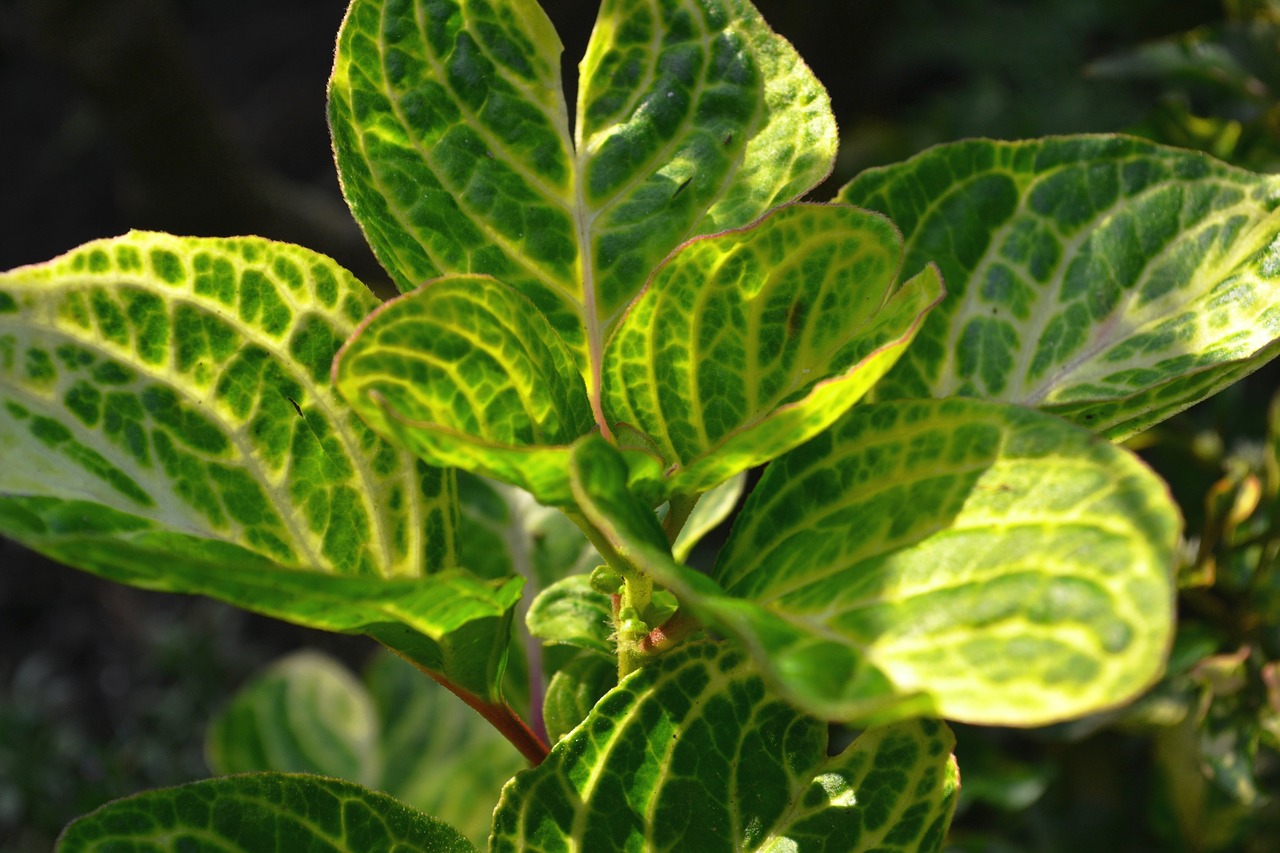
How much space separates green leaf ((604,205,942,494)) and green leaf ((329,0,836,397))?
8 centimetres

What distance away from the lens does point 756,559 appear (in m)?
0.60

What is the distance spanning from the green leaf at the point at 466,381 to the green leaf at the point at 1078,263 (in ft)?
0.81

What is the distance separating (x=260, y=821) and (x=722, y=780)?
27 centimetres

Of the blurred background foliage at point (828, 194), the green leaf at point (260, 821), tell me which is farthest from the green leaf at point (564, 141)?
the blurred background foliage at point (828, 194)

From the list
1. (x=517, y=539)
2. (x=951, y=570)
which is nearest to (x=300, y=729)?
(x=517, y=539)

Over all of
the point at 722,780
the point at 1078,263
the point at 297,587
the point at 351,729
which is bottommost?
the point at 351,729

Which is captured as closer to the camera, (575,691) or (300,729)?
(575,691)

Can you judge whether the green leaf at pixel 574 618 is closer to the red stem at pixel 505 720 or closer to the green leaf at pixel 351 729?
the red stem at pixel 505 720

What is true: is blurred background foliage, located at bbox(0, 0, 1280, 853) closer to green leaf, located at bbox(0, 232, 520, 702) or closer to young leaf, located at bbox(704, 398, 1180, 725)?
young leaf, located at bbox(704, 398, 1180, 725)

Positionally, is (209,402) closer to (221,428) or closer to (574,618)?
(221,428)

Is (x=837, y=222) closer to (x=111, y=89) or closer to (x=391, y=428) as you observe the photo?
(x=391, y=428)

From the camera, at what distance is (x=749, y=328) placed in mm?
616

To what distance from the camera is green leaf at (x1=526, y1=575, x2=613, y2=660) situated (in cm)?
69

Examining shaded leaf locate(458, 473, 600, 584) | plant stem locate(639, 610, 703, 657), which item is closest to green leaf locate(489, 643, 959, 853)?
plant stem locate(639, 610, 703, 657)
